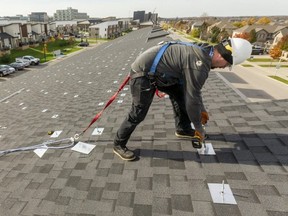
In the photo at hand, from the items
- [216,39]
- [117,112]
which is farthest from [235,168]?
[216,39]

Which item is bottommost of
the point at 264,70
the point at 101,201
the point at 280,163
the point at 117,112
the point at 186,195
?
the point at 264,70

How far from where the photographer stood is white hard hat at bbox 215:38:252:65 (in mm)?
3037

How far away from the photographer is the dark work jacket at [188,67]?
2850 mm

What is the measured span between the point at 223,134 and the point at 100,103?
16.6ft

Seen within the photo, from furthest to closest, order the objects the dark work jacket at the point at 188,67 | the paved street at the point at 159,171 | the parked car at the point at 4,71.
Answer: the parked car at the point at 4,71 → the dark work jacket at the point at 188,67 → the paved street at the point at 159,171

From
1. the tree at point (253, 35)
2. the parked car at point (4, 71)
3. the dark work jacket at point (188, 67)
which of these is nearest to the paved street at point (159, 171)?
the dark work jacket at point (188, 67)

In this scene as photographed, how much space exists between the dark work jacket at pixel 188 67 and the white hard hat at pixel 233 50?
7.4 inches

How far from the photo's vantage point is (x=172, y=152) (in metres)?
3.52

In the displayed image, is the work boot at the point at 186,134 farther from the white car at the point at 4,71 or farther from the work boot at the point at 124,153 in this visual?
the white car at the point at 4,71

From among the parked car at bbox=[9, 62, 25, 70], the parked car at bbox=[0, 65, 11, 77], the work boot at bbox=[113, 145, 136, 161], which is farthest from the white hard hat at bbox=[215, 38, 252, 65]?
the parked car at bbox=[9, 62, 25, 70]

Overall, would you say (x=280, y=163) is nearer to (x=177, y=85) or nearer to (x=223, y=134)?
(x=223, y=134)

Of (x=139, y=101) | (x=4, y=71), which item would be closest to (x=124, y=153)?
(x=139, y=101)

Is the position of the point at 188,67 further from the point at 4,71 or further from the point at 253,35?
the point at 253,35

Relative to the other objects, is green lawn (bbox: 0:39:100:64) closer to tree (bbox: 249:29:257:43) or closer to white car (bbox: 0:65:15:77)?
white car (bbox: 0:65:15:77)
